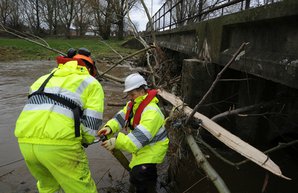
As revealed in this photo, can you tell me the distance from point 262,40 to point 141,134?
1974 mm

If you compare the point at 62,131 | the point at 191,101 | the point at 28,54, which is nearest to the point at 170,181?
the point at 191,101

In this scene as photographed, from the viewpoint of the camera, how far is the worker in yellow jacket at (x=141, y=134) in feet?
11.6

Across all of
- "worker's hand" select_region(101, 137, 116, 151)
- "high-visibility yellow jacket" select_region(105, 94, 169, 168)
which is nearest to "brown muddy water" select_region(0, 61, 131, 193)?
"high-visibility yellow jacket" select_region(105, 94, 169, 168)

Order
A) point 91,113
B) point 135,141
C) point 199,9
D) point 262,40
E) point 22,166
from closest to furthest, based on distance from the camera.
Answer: point 91,113, point 135,141, point 262,40, point 22,166, point 199,9

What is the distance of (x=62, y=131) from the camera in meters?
3.00

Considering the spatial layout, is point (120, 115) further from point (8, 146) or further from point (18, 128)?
point (8, 146)

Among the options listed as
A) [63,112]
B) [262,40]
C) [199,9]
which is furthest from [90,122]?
[199,9]

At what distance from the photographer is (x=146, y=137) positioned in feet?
11.6

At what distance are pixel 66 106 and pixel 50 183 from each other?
89cm

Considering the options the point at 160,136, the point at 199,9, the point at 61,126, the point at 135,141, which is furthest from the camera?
the point at 199,9

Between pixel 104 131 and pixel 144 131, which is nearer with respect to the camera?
pixel 144 131

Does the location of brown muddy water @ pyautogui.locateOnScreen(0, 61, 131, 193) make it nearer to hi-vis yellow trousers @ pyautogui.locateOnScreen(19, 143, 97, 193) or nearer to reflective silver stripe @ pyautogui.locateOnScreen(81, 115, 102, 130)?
hi-vis yellow trousers @ pyautogui.locateOnScreen(19, 143, 97, 193)

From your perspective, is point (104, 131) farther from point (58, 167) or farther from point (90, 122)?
point (58, 167)

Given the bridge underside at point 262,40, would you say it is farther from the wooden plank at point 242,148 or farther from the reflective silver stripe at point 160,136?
the reflective silver stripe at point 160,136
